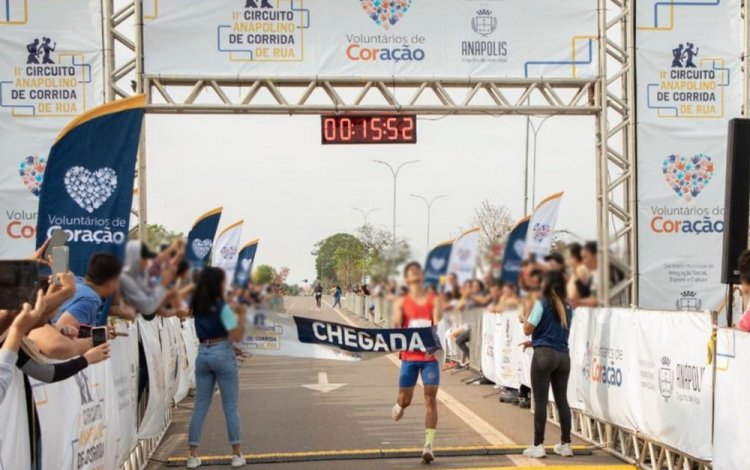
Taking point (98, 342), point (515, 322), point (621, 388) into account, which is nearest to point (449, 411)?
point (515, 322)

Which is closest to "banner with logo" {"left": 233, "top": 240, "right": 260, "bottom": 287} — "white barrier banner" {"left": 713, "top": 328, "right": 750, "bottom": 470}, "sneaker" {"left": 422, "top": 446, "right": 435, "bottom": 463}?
"white barrier banner" {"left": 713, "top": 328, "right": 750, "bottom": 470}

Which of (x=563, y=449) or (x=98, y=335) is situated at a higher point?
(x=98, y=335)

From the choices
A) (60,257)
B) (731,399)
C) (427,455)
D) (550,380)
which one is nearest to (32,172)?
(427,455)

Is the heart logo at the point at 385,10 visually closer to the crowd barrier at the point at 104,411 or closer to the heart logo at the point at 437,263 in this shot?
the crowd barrier at the point at 104,411

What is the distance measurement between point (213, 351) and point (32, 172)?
10305mm

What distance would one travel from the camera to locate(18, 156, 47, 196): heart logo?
47.7 feet

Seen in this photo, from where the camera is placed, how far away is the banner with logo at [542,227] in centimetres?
270

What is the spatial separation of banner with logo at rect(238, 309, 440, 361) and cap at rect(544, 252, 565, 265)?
4.28ft

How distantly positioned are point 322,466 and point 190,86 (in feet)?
25.1

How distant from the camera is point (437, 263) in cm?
321

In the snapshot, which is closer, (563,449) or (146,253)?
(146,253)

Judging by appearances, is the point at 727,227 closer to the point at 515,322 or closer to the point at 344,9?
the point at 515,322

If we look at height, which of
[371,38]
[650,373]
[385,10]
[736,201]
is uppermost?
[385,10]

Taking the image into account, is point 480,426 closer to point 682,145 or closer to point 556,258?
point 682,145
